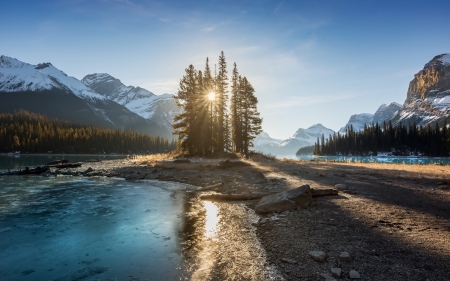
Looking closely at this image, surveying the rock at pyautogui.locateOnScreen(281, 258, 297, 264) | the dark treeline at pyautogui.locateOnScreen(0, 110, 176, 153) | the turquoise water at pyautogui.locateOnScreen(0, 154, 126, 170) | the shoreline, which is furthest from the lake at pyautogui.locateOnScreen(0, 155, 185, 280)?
the dark treeline at pyautogui.locateOnScreen(0, 110, 176, 153)

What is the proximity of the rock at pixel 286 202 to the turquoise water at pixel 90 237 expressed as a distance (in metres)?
4.16

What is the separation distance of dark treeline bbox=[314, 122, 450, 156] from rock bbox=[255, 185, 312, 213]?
138402 millimetres

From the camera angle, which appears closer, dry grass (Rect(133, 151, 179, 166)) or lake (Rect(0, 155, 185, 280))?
lake (Rect(0, 155, 185, 280))

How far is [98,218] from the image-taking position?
12273mm

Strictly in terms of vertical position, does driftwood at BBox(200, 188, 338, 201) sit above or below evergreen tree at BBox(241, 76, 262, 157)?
below

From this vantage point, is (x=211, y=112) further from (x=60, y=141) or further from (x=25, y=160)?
(x=60, y=141)

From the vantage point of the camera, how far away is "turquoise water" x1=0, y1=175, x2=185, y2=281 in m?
6.86

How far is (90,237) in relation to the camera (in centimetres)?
962

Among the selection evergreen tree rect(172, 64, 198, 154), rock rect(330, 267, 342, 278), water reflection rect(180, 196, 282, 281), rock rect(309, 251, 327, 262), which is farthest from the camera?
evergreen tree rect(172, 64, 198, 154)

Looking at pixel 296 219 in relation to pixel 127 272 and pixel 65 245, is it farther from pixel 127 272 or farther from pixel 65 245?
pixel 65 245

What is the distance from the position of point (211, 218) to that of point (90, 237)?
5066mm

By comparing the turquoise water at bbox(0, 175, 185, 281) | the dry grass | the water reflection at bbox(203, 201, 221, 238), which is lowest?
the turquoise water at bbox(0, 175, 185, 281)

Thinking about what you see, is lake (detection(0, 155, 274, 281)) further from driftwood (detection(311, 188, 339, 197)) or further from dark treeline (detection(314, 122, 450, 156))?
dark treeline (detection(314, 122, 450, 156))

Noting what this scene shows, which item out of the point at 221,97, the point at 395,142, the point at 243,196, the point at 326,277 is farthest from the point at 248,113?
the point at 395,142
